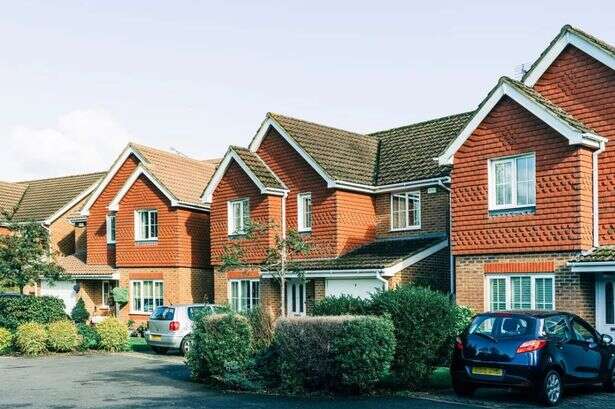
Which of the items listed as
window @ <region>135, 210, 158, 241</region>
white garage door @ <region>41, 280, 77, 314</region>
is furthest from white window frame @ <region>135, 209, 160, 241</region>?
white garage door @ <region>41, 280, 77, 314</region>

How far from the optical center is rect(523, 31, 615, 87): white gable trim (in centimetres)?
2064

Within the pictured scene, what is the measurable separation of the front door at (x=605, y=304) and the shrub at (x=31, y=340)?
1625 centimetres

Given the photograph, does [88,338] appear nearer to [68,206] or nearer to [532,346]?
[532,346]

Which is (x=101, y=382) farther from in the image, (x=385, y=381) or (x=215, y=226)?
(x=215, y=226)

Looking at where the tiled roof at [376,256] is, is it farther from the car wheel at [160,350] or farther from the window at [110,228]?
the window at [110,228]

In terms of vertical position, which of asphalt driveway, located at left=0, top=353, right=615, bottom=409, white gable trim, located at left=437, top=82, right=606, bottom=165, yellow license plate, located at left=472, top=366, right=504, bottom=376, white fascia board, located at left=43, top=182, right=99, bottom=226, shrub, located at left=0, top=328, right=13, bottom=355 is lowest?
shrub, located at left=0, top=328, right=13, bottom=355

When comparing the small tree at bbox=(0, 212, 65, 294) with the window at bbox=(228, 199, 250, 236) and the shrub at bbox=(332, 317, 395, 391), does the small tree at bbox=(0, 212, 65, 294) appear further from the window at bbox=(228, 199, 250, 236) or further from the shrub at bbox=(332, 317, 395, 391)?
the shrub at bbox=(332, 317, 395, 391)

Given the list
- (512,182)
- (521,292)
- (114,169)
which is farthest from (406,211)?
(114,169)

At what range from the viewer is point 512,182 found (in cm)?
2156

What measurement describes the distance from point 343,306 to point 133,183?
20436 millimetres

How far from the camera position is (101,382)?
17859mm

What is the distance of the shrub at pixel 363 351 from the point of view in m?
15.0

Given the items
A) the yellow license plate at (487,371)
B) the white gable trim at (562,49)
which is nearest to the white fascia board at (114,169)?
the white gable trim at (562,49)

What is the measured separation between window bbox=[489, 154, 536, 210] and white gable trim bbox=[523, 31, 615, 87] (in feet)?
7.92
